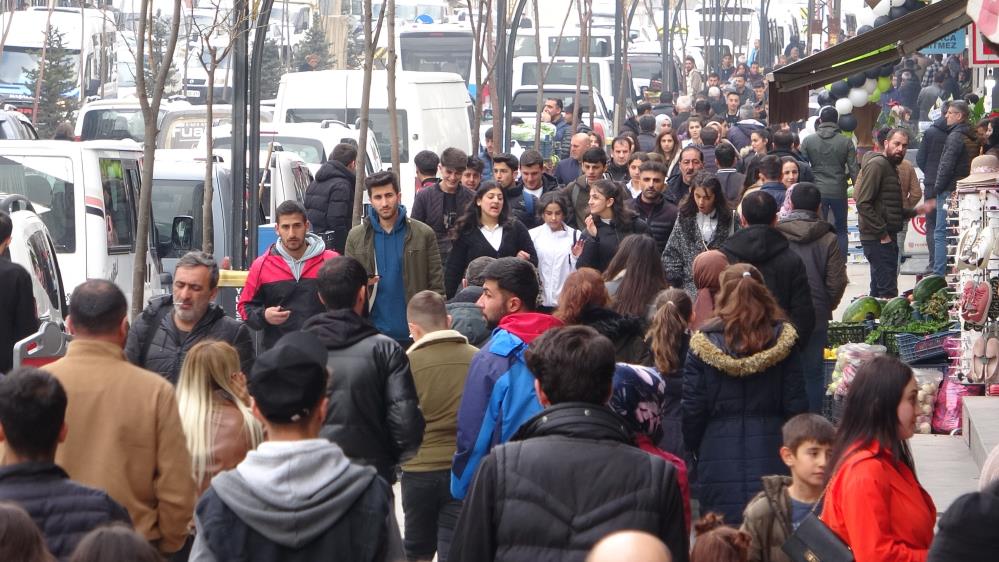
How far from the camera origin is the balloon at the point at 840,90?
58.9 ft

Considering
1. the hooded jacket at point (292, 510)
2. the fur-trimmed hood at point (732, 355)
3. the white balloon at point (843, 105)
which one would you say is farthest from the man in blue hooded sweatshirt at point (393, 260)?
the white balloon at point (843, 105)

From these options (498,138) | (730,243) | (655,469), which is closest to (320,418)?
(655,469)

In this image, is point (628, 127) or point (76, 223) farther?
point (628, 127)

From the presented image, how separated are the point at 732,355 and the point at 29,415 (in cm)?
327

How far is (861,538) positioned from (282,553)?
170cm

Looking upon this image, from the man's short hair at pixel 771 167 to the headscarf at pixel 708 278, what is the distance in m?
4.33

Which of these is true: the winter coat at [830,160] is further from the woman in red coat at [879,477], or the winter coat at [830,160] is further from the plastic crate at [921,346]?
the woman in red coat at [879,477]

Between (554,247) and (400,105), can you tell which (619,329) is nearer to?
(554,247)

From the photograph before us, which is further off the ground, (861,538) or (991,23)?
(991,23)

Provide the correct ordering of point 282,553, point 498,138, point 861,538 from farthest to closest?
point 498,138 → point 861,538 → point 282,553

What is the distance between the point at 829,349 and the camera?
37.7 feet

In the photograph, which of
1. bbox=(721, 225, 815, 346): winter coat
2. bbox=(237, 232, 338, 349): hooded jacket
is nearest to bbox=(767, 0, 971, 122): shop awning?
bbox=(721, 225, 815, 346): winter coat

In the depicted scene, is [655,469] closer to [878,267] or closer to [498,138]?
[878,267]

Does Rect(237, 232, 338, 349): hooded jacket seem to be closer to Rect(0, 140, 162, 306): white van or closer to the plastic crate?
Rect(0, 140, 162, 306): white van
